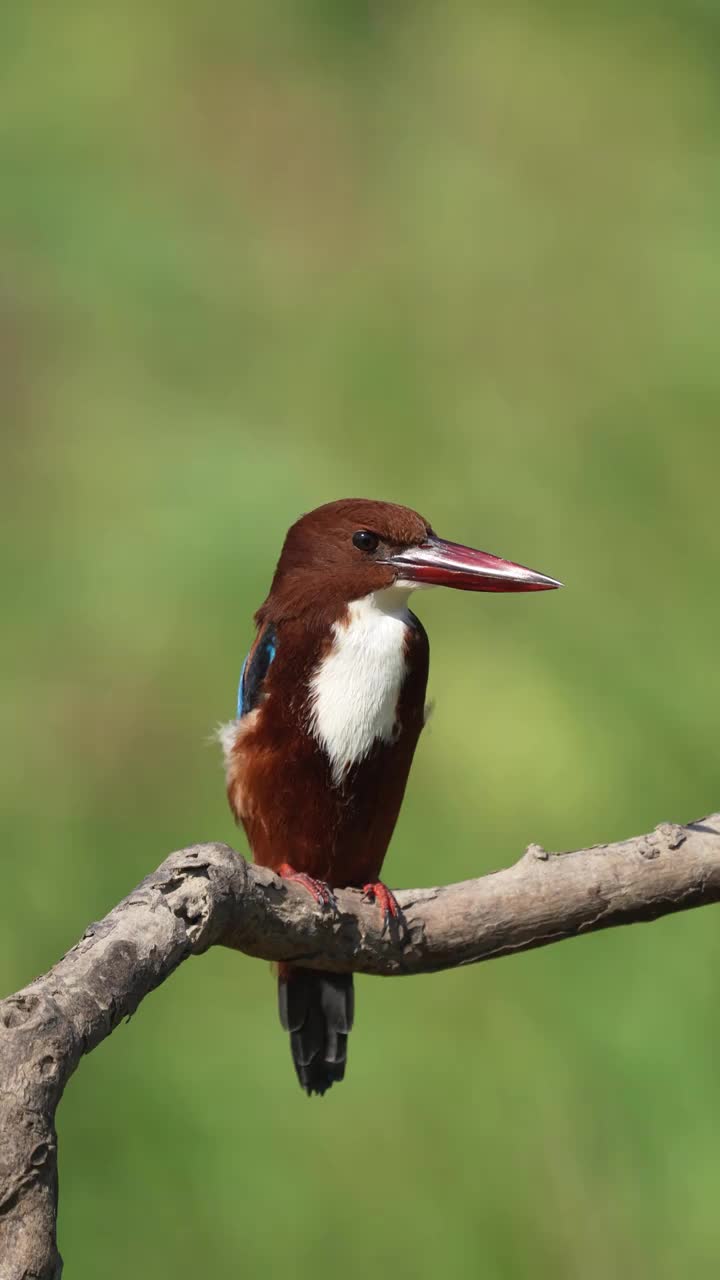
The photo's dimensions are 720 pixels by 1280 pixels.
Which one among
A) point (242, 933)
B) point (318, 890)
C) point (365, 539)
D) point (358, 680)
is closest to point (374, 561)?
point (365, 539)

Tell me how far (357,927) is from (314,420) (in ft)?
7.15

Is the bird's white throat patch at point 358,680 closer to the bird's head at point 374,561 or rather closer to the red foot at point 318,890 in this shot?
the bird's head at point 374,561

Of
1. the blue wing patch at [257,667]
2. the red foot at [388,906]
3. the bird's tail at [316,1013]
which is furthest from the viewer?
the bird's tail at [316,1013]

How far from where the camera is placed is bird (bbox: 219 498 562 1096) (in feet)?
6.55

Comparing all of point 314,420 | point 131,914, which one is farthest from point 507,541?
point 131,914

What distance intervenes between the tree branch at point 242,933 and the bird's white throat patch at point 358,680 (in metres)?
0.22

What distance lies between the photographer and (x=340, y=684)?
6.65 feet

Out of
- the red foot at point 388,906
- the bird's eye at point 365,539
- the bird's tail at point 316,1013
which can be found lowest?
the bird's tail at point 316,1013

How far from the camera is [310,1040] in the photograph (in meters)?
2.24

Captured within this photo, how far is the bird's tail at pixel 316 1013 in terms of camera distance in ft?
7.35

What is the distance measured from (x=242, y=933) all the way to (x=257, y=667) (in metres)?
0.55

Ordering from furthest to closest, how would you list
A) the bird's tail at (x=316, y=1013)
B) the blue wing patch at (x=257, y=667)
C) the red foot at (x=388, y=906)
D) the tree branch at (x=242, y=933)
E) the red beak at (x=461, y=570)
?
the bird's tail at (x=316, y=1013)
the blue wing patch at (x=257, y=667)
the red beak at (x=461, y=570)
the red foot at (x=388, y=906)
the tree branch at (x=242, y=933)

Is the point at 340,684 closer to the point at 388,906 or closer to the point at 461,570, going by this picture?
the point at 461,570

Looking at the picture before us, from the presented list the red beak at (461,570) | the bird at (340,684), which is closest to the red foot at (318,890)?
the bird at (340,684)
